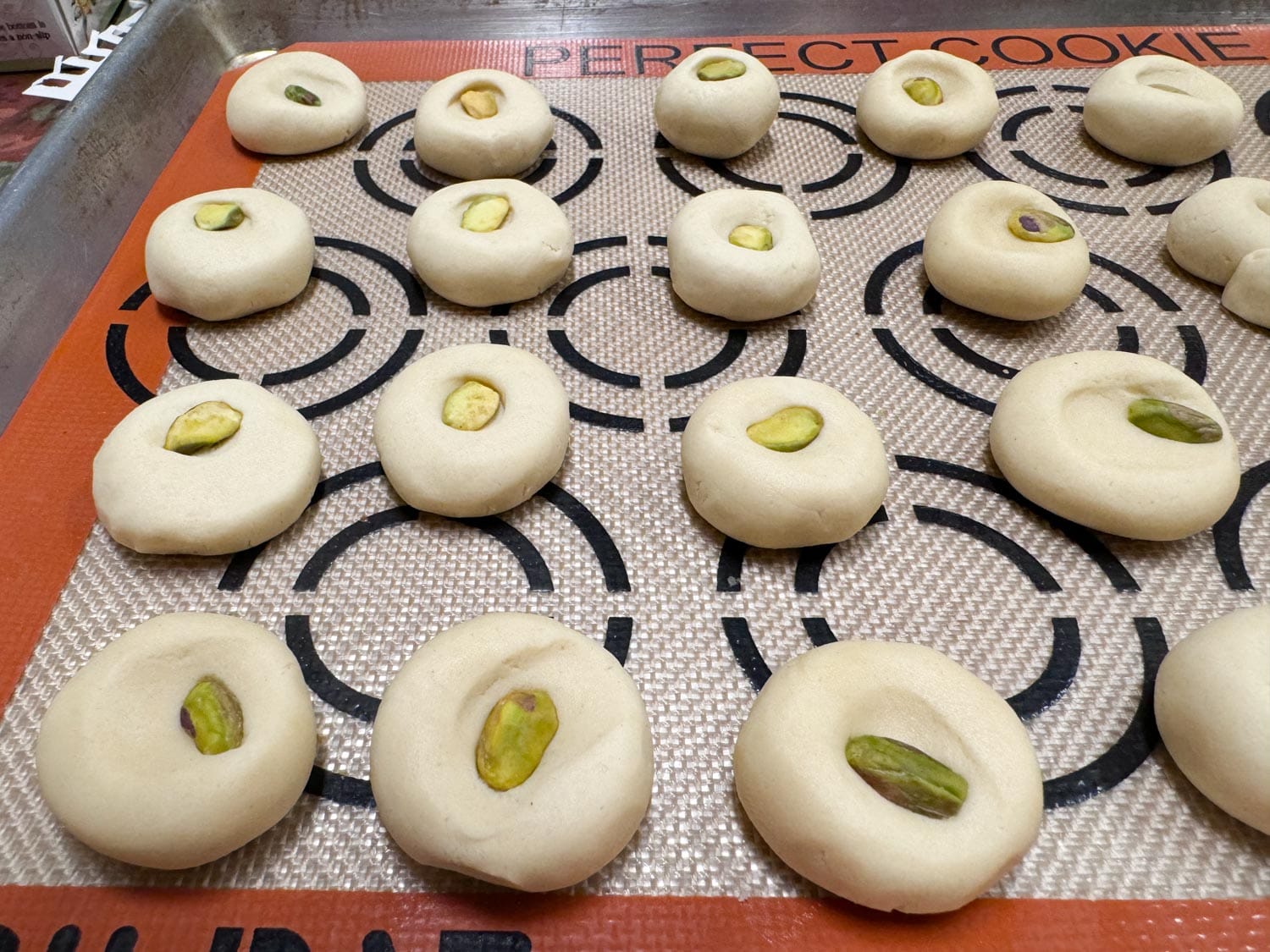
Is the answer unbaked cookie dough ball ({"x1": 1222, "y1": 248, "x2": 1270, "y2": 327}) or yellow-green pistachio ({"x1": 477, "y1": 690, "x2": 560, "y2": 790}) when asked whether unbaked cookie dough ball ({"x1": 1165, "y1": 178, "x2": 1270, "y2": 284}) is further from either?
yellow-green pistachio ({"x1": 477, "y1": 690, "x2": 560, "y2": 790})

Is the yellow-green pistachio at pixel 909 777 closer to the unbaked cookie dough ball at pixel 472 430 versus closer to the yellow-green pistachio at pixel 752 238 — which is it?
the unbaked cookie dough ball at pixel 472 430

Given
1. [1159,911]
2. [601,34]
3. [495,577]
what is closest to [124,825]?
[495,577]

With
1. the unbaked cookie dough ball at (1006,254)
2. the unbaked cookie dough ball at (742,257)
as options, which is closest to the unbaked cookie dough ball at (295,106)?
the unbaked cookie dough ball at (742,257)

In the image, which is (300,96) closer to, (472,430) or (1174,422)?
(472,430)

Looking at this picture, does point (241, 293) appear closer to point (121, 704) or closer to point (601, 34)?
point (121, 704)

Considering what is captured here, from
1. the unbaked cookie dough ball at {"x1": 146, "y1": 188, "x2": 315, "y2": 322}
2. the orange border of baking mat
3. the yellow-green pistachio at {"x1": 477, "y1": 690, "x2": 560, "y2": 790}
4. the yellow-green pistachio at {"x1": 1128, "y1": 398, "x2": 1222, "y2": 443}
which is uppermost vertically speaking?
the unbaked cookie dough ball at {"x1": 146, "y1": 188, "x2": 315, "y2": 322}

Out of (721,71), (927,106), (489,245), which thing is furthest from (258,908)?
(927,106)

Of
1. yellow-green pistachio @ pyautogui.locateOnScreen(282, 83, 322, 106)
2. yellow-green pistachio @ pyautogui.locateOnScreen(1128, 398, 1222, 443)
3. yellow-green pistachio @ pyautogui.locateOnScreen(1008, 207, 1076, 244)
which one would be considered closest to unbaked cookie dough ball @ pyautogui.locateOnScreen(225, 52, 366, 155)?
yellow-green pistachio @ pyautogui.locateOnScreen(282, 83, 322, 106)
